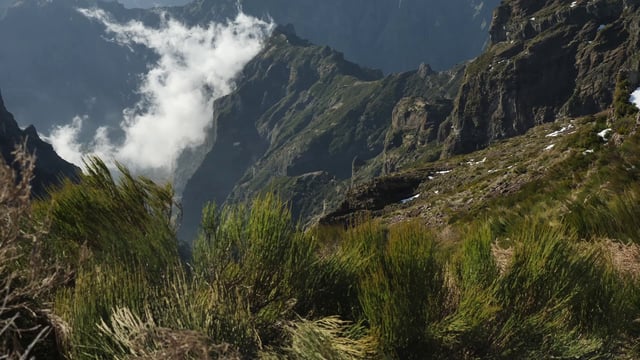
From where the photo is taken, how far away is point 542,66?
15675cm

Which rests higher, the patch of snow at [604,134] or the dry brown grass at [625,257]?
the patch of snow at [604,134]

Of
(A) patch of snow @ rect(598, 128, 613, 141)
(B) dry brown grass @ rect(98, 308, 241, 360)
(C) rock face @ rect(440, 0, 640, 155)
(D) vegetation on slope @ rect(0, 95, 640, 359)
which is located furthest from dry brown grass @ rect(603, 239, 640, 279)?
(C) rock face @ rect(440, 0, 640, 155)

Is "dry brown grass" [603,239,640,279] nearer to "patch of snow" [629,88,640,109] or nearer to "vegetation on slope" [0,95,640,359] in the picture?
"vegetation on slope" [0,95,640,359]

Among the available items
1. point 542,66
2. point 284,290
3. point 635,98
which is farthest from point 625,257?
point 542,66

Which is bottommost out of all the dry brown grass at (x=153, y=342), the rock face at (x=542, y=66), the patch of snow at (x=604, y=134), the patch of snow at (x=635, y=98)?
the dry brown grass at (x=153, y=342)

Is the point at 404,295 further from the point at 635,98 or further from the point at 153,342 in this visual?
the point at 635,98

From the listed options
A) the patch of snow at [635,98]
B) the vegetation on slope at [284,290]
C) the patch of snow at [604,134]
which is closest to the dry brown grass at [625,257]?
the vegetation on slope at [284,290]

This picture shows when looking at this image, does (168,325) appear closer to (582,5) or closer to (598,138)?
(598,138)

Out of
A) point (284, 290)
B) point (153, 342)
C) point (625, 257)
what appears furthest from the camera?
point (625, 257)

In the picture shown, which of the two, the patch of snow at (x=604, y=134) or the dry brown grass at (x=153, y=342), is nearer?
the dry brown grass at (x=153, y=342)

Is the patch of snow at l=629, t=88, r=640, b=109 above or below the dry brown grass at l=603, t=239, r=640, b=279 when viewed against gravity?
above

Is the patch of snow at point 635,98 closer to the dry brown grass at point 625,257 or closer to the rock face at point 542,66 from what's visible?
the dry brown grass at point 625,257

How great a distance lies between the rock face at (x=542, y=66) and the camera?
435 ft

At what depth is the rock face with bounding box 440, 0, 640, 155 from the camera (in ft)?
435
